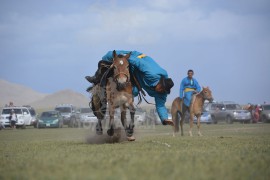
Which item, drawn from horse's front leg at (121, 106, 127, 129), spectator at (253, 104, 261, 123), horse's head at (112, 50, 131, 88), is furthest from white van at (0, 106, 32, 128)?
horse's head at (112, 50, 131, 88)

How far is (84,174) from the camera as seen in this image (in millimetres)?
6398

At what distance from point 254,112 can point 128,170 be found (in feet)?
149

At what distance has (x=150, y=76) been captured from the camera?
13977mm

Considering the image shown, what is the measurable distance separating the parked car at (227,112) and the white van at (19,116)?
17.1 meters

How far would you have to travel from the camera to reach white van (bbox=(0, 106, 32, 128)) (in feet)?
150

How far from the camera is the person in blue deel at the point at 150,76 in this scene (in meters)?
14.0

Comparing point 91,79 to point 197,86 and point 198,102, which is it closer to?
point 197,86

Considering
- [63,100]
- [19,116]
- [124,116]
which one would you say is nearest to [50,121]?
[19,116]

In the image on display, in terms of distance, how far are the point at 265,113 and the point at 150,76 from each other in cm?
3529

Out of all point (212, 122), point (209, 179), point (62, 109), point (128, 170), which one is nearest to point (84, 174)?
point (128, 170)

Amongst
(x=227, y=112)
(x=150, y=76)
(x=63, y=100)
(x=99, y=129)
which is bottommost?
(x=99, y=129)

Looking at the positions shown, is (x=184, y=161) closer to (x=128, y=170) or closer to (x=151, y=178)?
(x=128, y=170)

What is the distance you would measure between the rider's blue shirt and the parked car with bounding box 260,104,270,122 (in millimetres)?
34086

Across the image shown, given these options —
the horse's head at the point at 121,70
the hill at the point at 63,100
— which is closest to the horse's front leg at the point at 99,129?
the horse's head at the point at 121,70
